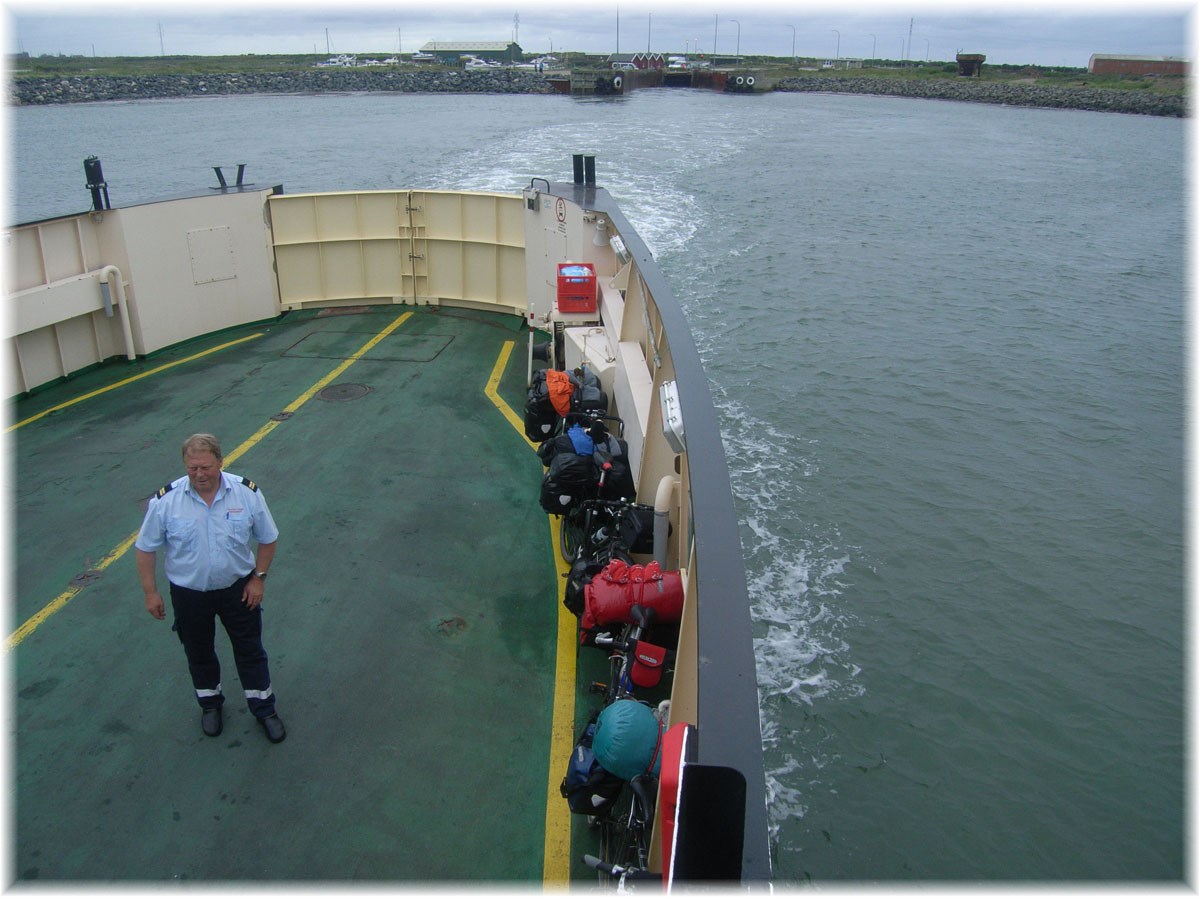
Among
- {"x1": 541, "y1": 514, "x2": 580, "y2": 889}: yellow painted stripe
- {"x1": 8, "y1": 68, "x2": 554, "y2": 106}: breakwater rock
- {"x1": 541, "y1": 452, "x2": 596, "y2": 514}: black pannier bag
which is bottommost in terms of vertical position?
{"x1": 541, "y1": 514, "x2": 580, "y2": 889}: yellow painted stripe

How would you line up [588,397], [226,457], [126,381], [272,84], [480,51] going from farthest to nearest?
[480,51] → [272,84] → [126,381] → [226,457] → [588,397]

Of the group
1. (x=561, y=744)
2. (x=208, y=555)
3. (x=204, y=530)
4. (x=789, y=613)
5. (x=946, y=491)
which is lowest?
(x=789, y=613)

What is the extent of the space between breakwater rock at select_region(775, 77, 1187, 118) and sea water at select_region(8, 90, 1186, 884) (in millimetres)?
38309

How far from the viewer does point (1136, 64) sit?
79.8 m

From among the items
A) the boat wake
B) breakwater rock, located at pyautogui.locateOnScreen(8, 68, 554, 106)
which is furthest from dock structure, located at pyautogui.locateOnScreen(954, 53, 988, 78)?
the boat wake

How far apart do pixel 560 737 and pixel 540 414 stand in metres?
2.74

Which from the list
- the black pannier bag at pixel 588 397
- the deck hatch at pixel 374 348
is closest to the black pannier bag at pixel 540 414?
the black pannier bag at pixel 588 397

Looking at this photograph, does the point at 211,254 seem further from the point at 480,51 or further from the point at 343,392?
the point at 480,51

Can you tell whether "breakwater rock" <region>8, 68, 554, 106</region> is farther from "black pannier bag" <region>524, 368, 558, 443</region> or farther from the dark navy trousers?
the dark navy trousers

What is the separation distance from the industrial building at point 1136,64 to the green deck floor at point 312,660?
89.6 m

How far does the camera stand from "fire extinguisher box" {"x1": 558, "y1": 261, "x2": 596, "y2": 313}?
7.99 metres

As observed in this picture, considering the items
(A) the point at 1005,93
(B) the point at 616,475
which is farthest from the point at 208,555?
(A) the point at 1005,93

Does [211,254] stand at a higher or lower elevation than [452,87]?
lower

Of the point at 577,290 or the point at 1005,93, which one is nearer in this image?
the point at 577,290
